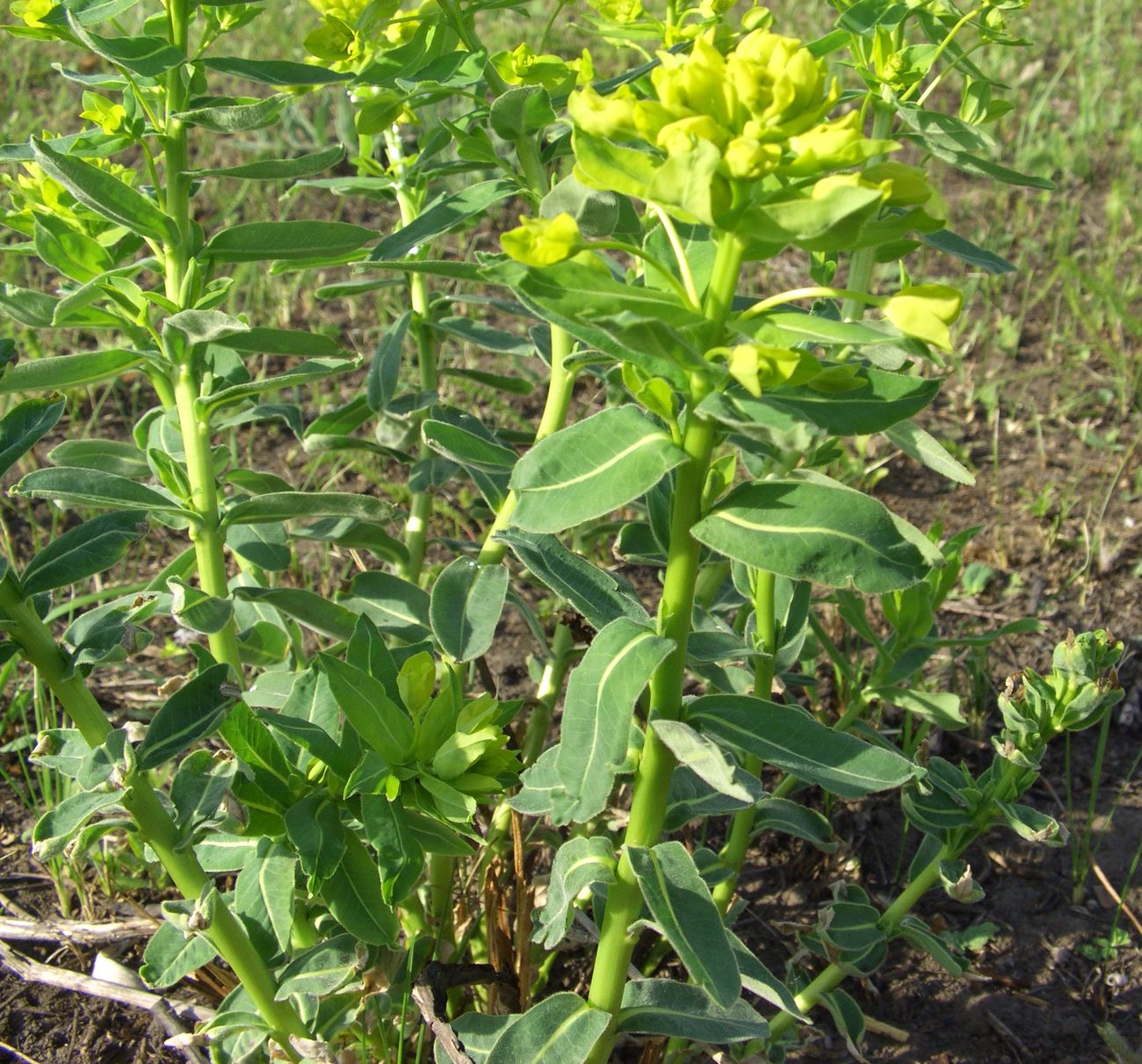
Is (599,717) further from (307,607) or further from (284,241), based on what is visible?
(284,241)

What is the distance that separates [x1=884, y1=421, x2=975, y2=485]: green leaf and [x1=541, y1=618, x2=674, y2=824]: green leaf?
1.74ft

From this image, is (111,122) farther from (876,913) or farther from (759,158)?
(876,913)

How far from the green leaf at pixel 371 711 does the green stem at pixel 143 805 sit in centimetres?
31

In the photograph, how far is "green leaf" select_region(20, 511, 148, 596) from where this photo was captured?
1.62m

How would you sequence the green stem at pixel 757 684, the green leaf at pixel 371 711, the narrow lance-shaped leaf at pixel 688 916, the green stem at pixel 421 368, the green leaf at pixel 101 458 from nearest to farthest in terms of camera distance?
the narrow lance-shaped leaf at pixel 688 916, the green leaf at pixel 371 711, the green stem at pixel 757 684, the green leaf at pixel 101 458, the green stem at pixel 421 368

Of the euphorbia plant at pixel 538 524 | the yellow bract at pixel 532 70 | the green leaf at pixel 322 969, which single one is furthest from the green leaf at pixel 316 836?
the yellow bract at pixel 532 70

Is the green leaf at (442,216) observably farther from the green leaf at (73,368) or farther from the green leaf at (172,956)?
the green leaf at (172,956)

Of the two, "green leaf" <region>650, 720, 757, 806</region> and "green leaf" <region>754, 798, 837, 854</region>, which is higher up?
"green leaf" <region>650, 720, 757, 806</region>

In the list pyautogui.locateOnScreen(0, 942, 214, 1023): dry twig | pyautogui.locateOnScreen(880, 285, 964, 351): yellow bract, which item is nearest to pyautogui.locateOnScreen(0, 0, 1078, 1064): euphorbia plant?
pyautogui.locateOnScreen(880, 285, 964, 351): yellow bract

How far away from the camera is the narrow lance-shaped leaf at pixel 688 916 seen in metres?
1.41

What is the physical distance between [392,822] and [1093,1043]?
1.59 m

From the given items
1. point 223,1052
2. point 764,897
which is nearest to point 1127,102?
point 764,897

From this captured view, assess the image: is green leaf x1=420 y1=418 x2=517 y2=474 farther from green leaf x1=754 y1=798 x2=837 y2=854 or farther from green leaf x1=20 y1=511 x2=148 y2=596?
green leaf x1=754 y1=798 x2=837 y2=854

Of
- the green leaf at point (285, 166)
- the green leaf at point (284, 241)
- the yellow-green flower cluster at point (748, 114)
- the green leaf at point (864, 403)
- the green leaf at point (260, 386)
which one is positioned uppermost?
the yellow-green flower cluster at point (748, 114)
